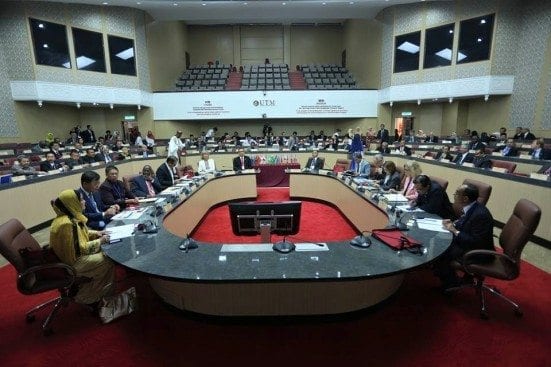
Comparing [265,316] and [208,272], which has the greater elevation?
[208,272]

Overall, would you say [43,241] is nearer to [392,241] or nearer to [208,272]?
[208,272]

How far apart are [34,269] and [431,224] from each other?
3.53 metres

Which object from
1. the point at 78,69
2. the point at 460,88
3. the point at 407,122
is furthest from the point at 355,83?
the point at 78,69

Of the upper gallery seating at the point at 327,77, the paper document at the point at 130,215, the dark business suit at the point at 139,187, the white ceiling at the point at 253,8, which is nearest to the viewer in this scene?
the paper document at the point at 130,215

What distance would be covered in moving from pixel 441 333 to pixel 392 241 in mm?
813

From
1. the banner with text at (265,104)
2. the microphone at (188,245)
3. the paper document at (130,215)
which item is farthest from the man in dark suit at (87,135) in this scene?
the microphone at (188,245)

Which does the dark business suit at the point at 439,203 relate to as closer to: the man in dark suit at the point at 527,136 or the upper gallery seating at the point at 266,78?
the man in dark suit at the point at 527,136

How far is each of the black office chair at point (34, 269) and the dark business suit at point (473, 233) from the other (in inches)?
131

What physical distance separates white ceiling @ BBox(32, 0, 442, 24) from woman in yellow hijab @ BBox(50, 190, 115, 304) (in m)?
10.7

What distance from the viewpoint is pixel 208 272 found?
6.96 feet

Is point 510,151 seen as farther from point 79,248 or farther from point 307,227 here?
point 79,248

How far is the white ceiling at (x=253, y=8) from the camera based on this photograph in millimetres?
11039

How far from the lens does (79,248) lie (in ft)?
8.43

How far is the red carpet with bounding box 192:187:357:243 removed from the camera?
15.3 feet
